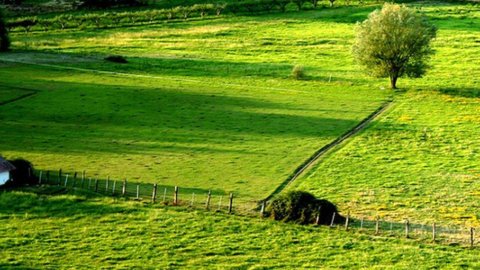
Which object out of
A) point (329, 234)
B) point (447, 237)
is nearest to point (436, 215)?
point (447, 237)

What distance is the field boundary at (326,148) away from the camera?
7664 centimetres

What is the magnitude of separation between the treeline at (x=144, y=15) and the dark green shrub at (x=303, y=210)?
95134mm

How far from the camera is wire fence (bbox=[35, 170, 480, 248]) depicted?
64438mm

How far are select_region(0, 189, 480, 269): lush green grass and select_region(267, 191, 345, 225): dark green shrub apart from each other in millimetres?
1209

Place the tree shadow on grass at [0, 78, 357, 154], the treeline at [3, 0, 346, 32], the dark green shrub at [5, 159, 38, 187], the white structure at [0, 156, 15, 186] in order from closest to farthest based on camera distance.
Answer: the white structure at [0, 156, 15, 186]
the dark green shrub at [5, 159, 38, 187]
the tree shadow on grass at [0, 78, 357, 154]
the treeline at [3, 0, 346, 32]

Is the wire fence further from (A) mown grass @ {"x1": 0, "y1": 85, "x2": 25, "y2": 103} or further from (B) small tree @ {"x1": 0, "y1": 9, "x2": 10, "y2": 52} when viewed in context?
(B) small tree @ {"x1": 0, "y1": 9, "x2": 10, "y2": 52}

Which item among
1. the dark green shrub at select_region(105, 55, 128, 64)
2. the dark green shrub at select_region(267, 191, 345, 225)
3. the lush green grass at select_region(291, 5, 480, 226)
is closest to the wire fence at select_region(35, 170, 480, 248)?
the dark green shrub at select_region(267, 191, 345, 225)

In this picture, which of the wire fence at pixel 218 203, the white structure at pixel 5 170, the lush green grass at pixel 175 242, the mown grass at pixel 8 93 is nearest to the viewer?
the lush green grass at pixel 175 242

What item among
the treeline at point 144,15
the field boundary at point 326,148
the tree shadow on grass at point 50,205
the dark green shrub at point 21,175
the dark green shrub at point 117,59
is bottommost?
the tree shadow on grass at point 50,205

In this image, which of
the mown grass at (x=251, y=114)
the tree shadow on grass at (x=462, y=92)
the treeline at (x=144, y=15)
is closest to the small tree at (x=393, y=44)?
the mown grass at (x=251, y=114)

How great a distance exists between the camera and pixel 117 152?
85000mm

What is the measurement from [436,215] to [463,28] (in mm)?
85999

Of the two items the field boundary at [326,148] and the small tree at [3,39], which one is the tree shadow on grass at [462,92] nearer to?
the field boundary at [326,148]

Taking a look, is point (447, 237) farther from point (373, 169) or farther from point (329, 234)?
point (373, 169)
